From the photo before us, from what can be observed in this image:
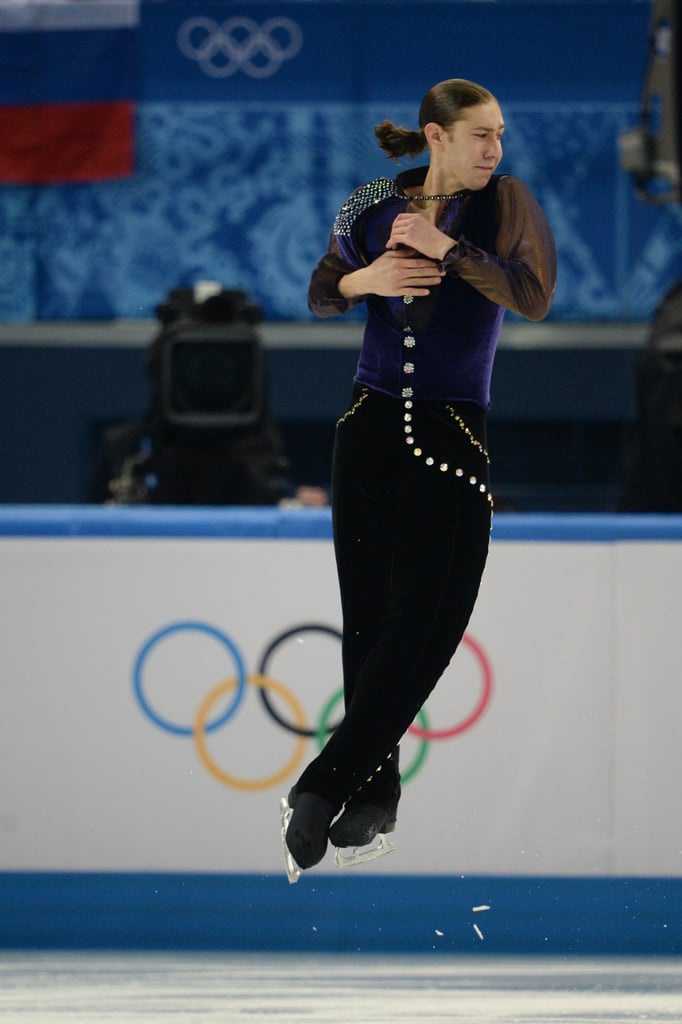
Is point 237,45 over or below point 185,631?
over

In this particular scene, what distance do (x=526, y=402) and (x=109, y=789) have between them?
3.78 m

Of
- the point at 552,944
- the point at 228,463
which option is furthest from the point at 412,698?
the point at 228,463

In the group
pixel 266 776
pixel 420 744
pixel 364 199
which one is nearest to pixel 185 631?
pixel 266 776

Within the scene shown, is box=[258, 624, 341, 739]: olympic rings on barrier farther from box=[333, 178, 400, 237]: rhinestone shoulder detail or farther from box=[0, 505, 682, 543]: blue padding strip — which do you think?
box=[333, 178, 400, 237]: rhinestone shoulder detail

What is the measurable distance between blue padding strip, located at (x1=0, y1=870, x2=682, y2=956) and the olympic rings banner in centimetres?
6

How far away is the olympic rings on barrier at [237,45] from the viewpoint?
7.28 meters

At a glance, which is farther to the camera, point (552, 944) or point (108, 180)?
point (108, 180)

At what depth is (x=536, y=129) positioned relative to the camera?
709 cm

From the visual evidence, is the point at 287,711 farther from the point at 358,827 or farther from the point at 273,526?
the point at 358,827

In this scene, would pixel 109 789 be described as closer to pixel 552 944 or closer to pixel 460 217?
pixel 552 944

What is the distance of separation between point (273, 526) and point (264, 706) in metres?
0.57

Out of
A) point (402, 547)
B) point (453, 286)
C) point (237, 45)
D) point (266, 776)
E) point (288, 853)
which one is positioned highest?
point (237, 45)

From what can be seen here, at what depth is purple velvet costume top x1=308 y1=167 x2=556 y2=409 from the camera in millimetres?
2252

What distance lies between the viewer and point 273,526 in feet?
14.6
